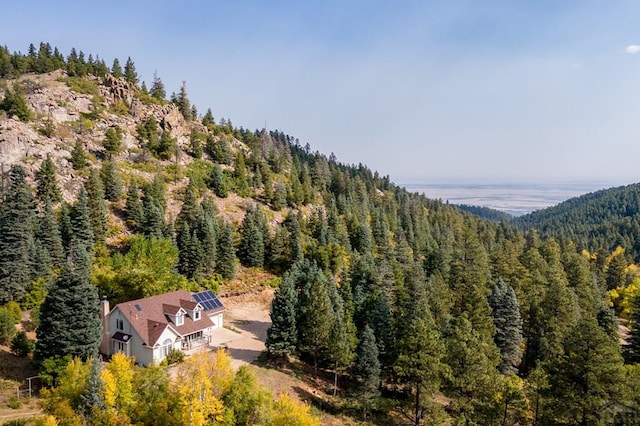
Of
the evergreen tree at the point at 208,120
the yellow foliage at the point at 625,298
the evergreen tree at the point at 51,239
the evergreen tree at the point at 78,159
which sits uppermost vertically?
the evergreen tree at the point at 208,120

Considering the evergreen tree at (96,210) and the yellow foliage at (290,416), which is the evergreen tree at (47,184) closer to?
the evergreen tree at (96,210)

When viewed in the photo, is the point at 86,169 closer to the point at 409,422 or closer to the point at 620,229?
the point at 409,422

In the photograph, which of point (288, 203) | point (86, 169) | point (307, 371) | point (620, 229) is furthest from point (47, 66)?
point (620, 229)

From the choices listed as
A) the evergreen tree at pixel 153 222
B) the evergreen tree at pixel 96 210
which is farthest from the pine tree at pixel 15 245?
the evergreen tree at pixel 153 222

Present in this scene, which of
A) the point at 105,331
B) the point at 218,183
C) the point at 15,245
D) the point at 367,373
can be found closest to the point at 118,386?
the point at 105,331

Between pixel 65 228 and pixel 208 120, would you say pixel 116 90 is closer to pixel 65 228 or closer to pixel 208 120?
pixel 208 120

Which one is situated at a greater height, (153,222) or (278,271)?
(153,222)
